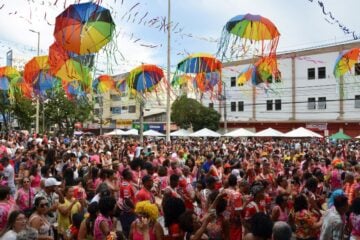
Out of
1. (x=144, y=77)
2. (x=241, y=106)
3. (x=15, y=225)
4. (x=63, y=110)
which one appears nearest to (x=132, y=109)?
(x=63, y=110)

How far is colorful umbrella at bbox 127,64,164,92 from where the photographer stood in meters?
17.1

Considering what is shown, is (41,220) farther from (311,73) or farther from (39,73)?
(311,73)

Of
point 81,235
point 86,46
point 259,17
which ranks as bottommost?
point 81,235

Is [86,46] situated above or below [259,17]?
below

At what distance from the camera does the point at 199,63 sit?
54.6 feet

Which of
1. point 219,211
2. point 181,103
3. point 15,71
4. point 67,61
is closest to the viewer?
point 219,211

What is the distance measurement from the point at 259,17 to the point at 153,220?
933cm

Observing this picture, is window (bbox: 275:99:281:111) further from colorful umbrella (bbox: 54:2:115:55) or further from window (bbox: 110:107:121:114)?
colorful umbrella (bbox: 54:2:115:55)

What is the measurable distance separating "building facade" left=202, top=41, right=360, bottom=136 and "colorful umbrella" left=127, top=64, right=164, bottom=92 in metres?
21.8

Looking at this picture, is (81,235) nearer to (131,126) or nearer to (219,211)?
(219,211)

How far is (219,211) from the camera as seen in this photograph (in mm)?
5547

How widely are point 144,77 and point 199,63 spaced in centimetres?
203

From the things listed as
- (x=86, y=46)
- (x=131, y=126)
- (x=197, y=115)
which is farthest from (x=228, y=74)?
(x=86, y=46)

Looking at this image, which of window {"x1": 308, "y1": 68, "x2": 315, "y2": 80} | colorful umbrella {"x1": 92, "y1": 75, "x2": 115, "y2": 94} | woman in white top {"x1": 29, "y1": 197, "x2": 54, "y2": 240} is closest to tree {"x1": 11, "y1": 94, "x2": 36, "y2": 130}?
colorful umbrella {"x1": 92, "y1": 75, "x2": 115, "y2": 94}
